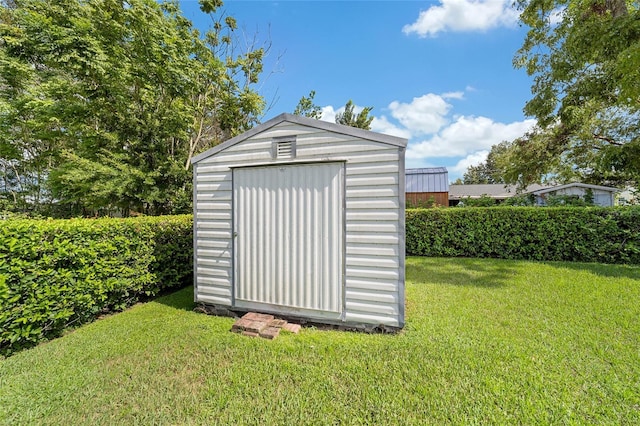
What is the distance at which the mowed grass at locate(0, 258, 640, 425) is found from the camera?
1.86 metres

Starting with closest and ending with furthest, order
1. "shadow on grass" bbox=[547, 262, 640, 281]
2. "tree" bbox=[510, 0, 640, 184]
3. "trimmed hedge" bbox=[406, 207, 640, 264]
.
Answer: "shadow on grass" bbox=[547, 262, 640, 281]
"tree" bbox=[510, 0, 640, 184]
"trimmed hedge" bbox=[406, 207, 640, 264]

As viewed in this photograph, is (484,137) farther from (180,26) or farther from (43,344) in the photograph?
(43,344)

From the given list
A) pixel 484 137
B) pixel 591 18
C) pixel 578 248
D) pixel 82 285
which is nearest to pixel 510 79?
pixel 591 18

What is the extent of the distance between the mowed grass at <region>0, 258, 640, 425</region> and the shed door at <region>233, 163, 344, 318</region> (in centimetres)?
45

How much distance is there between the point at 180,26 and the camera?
817 cm

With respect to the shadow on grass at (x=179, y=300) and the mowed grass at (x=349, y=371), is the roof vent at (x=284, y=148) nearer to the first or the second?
the mowed grass at (x=349, y=371)

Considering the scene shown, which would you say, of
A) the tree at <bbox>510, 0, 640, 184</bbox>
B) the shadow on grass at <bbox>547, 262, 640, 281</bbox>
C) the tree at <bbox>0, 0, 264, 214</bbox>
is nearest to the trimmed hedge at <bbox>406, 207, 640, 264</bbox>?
the shadow on grass at <bbox>547, 262, 640, 281</bbox>

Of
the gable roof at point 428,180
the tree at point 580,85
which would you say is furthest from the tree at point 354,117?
the tree at point 580,85

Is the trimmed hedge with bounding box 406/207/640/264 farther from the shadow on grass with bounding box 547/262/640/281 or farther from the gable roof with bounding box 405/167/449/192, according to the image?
the gable roof with bounding box 405/167/449/192

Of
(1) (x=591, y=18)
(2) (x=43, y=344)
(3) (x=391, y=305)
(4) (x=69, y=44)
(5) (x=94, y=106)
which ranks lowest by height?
(2) (x=43, y=344)

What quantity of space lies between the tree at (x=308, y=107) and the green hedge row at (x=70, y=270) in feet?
35.6

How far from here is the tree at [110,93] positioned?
6598 mm

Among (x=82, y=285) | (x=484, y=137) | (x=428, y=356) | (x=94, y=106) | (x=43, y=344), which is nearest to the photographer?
(x=428, y=356)

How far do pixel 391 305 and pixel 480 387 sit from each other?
42.6 inches
